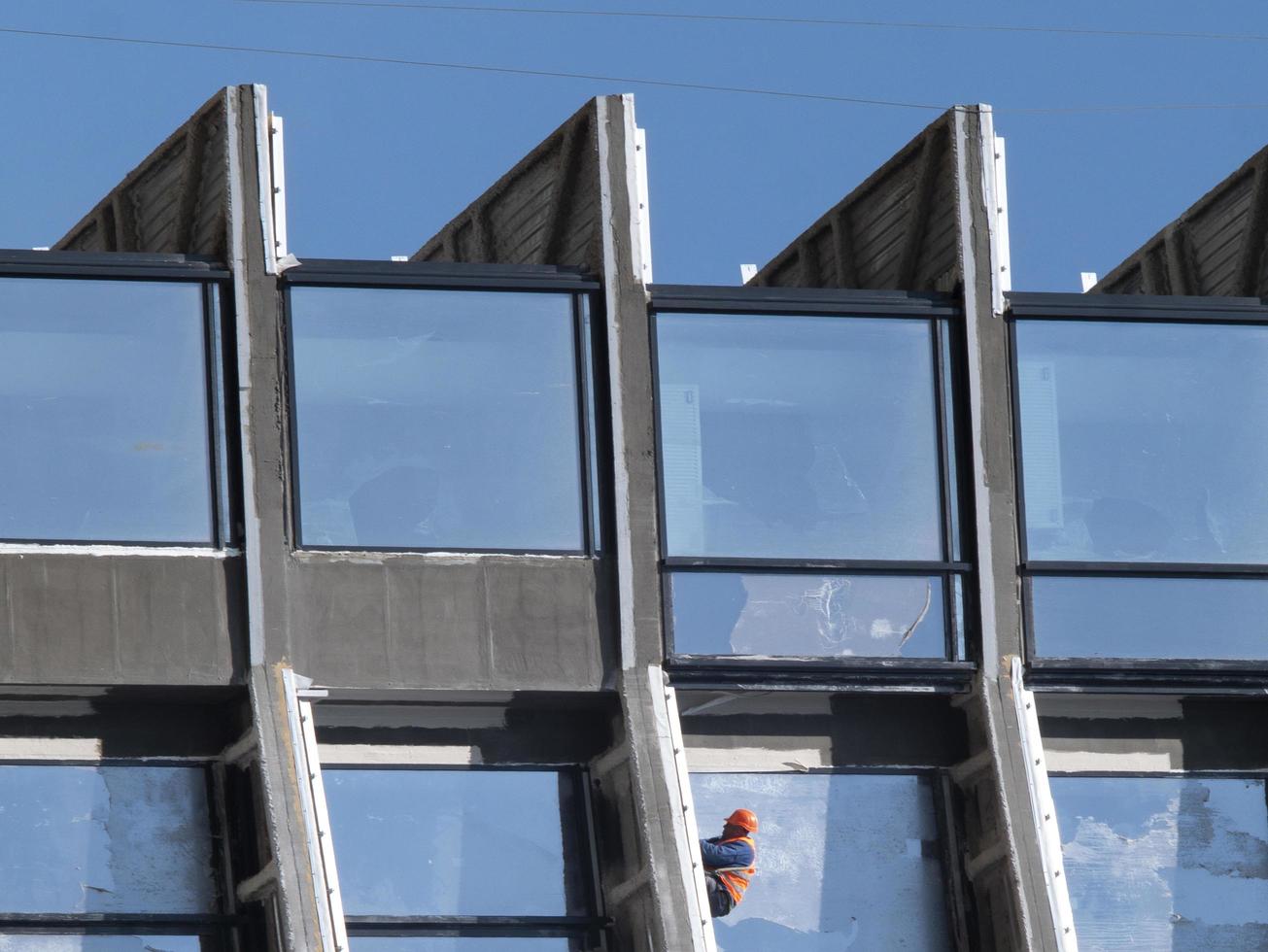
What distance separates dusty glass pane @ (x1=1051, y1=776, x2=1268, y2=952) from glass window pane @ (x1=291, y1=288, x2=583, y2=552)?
15.3 ft

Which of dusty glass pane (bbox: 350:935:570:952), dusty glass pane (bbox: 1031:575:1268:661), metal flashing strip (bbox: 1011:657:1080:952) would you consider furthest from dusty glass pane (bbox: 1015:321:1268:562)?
dusty glass pane (bbox: 350:935:570:952)

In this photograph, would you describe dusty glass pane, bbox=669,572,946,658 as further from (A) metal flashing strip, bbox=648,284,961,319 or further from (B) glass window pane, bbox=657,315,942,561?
(A) metal flashing strip, bbox=648,284,961,319

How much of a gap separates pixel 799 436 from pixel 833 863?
3411mm

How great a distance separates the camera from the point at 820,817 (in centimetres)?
1869

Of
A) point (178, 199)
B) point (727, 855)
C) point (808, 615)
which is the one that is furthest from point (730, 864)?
point (178, 199)

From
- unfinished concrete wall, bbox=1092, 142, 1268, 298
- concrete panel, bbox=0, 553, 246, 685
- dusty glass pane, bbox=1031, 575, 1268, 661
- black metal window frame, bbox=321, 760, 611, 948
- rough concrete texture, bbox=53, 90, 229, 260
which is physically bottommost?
black metal window frame, bbox=321, 760, 611, 948

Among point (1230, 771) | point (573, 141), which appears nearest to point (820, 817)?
point (1230, 771)

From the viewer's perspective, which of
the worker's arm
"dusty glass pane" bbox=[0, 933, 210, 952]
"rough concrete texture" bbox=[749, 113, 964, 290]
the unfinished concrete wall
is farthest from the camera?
the unfinished concrete wall

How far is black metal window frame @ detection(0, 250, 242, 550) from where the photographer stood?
18219 millimetres

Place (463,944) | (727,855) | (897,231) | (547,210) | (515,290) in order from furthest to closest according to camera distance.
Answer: (897,231) < (547,210) < (515,290) < (727,855) < (463,944)

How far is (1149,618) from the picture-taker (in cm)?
1917

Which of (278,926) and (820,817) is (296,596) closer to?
(278,926)

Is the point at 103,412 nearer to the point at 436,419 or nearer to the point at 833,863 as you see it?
the point at 436,419

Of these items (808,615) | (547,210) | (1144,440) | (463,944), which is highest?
(547,210)
